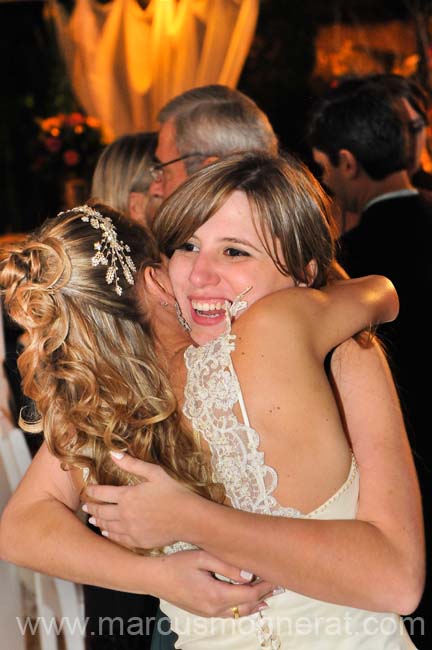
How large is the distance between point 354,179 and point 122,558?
1821 millimetres

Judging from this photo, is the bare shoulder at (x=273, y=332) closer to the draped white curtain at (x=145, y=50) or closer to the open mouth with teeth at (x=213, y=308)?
the open mouth with teeth at (x=213, y=308)

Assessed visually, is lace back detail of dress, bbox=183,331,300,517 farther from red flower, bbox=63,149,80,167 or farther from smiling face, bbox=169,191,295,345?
red flower, bbox=63,149,80,167

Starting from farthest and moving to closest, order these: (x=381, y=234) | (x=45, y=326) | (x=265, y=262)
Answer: (x=381, y=234)
(x=265, y=262)
(x=45, y=326)

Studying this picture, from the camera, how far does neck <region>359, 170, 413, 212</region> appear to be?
2949 mm

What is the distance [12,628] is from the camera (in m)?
2.22

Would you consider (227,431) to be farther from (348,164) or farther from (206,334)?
(348,164)

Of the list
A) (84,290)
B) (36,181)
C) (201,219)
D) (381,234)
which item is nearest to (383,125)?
(381,234)

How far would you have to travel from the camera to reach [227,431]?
152 centimetres

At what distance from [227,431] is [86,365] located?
322 mm

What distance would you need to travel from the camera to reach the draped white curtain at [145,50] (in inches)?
205

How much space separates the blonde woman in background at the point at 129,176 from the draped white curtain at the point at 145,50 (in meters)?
2.08

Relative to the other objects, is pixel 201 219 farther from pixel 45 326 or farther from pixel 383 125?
pixel 383 125

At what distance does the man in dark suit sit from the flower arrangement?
7.92ft

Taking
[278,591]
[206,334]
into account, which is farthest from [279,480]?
[206,334]
